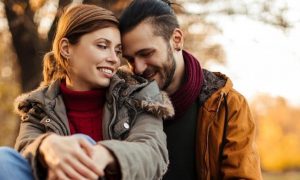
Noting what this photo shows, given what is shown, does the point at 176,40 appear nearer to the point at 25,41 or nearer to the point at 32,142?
the point at 32,142

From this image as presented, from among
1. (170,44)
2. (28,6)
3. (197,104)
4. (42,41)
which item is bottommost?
(42,41)

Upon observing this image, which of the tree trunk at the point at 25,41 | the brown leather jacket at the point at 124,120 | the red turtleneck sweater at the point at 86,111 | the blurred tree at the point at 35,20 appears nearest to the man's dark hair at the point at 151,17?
the brown leather jacket at the point at 124,120

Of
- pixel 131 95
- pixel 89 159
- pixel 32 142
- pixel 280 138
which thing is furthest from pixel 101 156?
pixel 280 138

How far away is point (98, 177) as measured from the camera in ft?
7.56

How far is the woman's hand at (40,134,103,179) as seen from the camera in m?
2.22

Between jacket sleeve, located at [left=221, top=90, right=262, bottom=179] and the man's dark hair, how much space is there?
0.42 meters

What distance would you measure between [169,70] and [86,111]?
0.47 metres

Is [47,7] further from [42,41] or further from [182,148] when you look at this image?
[182,148]

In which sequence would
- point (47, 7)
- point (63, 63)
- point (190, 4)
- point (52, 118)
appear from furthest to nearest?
point (190, 4), point (47, 7), point (63, 63), point (52, 118)

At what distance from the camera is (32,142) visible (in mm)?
2555

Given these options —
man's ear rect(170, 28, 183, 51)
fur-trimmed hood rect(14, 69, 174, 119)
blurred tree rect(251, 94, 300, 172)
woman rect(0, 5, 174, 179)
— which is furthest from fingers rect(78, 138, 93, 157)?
blurred tree rect(251, 94, 300, 172)

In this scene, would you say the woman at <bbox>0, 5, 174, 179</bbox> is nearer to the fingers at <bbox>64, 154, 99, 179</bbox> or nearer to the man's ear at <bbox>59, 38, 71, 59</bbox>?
the man's ear at <bbox>59, 38, 71, 59</bbox>

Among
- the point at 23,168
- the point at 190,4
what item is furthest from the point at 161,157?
the point at 190,4

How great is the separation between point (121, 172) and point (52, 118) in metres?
0.58
